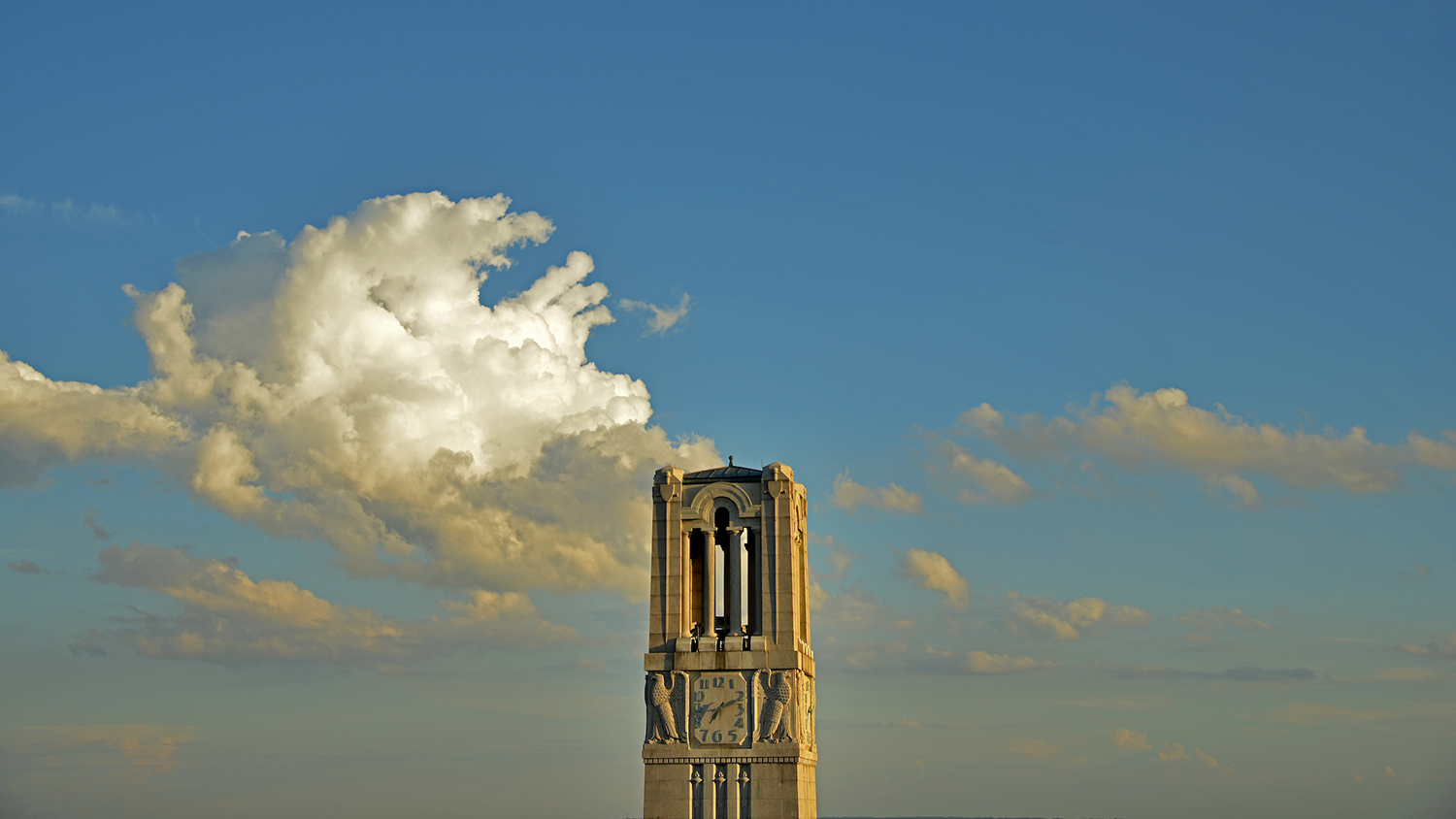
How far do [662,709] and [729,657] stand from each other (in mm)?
2906

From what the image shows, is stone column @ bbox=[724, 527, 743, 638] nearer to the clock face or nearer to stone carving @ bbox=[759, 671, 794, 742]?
the clock face

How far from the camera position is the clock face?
44750mm

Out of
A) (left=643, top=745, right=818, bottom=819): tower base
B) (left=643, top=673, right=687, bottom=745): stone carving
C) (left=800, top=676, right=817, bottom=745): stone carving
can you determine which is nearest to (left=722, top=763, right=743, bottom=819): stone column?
(left=643, top=745, right=818, bottom=819): tower base

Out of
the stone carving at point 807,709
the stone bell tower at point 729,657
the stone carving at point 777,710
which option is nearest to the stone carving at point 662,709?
the stone bell tower at point 729,657

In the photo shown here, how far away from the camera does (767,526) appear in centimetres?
4666

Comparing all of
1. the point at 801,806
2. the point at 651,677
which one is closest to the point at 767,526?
the point at 651,677

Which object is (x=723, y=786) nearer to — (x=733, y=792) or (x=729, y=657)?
(x=733, y=792)

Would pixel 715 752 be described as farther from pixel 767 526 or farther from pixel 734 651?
pixel 767 526

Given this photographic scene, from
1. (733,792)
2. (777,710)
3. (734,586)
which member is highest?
(734,586)

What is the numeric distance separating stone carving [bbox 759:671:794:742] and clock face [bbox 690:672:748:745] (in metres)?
0.67

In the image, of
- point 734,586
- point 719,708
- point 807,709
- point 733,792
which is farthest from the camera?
point 734,586

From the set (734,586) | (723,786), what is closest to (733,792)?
(723,786)

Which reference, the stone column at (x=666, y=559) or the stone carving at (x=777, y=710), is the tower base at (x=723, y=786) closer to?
the stone carving at (x=777, y=710)

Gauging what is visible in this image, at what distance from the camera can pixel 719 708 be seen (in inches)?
1770
